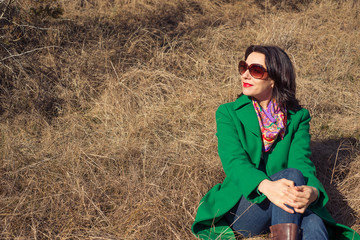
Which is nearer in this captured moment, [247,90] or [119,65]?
[247,90]

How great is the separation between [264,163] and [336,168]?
1117 mm

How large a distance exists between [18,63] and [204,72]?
2183 mm

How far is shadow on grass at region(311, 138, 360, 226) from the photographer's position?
281cm

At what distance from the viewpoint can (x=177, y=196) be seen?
9.07 ft

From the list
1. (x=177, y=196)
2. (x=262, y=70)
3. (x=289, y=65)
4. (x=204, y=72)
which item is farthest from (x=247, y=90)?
(x=204, y=72)

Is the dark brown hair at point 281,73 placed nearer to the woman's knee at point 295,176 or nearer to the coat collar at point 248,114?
the coat collar at point 248,114

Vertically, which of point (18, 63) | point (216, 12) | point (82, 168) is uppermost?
point (216, 12)

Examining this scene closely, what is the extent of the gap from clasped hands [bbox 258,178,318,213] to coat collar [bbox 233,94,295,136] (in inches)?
17.0

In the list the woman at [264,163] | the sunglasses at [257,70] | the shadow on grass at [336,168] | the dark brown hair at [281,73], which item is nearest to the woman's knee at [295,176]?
the woman at [264,163]

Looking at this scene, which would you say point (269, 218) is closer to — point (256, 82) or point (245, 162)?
point (245, 162)

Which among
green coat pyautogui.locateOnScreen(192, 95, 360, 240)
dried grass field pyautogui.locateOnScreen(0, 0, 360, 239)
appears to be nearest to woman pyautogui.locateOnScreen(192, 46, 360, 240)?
green coat pyautogui.locateOnScreen(192, 95, 360, 240)

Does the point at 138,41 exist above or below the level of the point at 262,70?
below

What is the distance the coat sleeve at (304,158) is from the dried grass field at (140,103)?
0.71 meters

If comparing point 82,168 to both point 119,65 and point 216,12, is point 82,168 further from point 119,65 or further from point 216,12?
point 216,12
